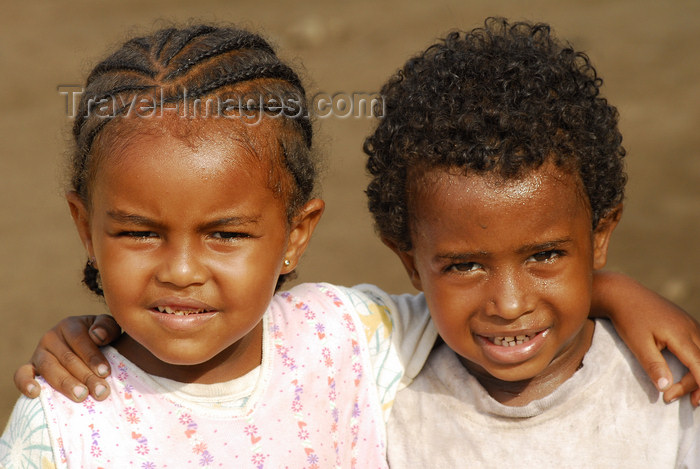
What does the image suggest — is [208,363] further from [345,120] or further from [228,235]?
[345,120]

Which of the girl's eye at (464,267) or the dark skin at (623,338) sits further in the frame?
the girl's eye at (464,267)

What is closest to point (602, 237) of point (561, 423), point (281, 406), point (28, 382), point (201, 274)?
point (561, 423)

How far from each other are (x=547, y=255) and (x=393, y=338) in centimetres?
56

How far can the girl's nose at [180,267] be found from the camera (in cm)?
198

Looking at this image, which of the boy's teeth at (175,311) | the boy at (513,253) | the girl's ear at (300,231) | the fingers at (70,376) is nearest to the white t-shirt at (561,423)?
the boy at (513,253)

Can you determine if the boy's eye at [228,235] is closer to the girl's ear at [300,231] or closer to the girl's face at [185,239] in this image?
the girl's face at [185,239]

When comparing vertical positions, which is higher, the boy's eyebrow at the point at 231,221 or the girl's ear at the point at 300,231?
the girl's ear at the point at 300,231

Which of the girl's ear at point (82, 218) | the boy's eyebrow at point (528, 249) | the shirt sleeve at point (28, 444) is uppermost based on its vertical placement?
the girl's ear at point (82, 218)

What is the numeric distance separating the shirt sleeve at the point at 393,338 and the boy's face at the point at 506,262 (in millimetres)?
218

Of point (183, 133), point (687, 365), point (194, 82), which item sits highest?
point (194, 82)

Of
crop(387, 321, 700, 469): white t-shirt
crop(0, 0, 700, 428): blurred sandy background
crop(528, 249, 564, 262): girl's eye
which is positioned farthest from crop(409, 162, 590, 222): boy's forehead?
crop(0, 0, 700, 428): blurred sandy background

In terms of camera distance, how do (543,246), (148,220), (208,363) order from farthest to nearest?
(208,363) < (543,246) < (148,220)

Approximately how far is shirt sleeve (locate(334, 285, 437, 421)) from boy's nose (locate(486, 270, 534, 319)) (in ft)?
1.28

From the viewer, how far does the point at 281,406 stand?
231 cm
